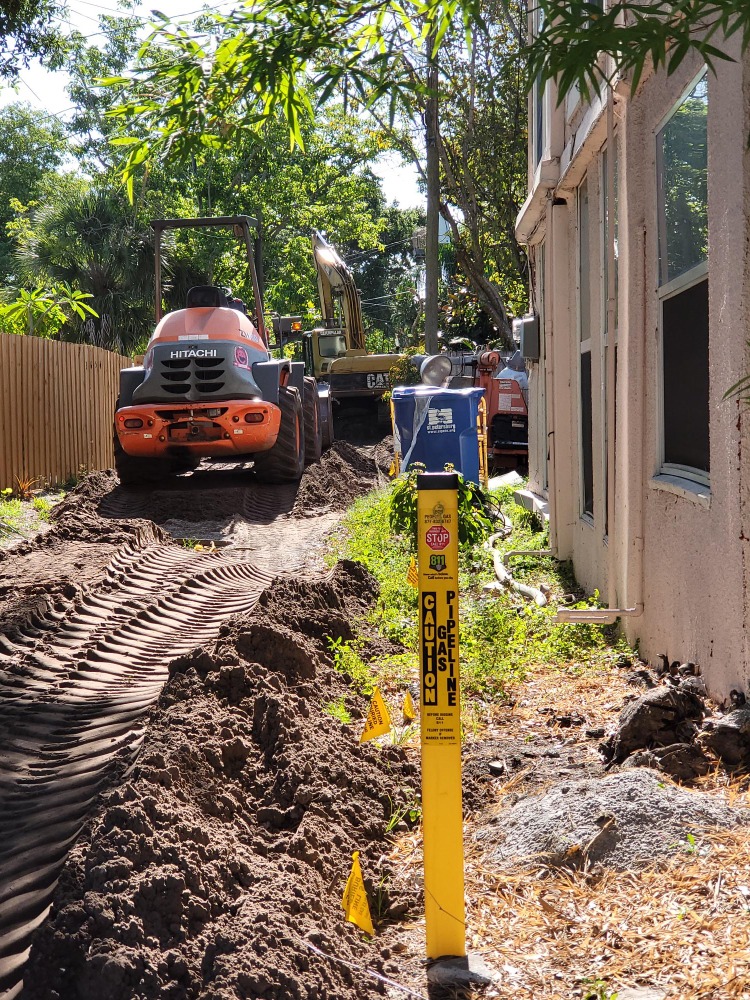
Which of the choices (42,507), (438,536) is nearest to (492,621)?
(438,536)

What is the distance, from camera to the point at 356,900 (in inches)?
126

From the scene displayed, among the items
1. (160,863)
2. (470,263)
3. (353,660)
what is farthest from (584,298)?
(470,263)

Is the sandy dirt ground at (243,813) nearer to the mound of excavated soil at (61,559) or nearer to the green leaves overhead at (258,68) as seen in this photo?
the mound of excavated soil at (61,559)

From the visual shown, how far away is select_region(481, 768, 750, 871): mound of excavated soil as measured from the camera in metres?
3.39

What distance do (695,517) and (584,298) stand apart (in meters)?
3.66

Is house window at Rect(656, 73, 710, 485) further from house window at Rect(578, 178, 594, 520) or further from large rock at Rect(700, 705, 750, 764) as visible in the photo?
house window at Rect(578, 178, 594, 520)

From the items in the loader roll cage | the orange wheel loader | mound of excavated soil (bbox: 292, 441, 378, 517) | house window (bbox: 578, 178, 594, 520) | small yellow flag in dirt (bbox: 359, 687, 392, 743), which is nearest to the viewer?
small yellow flag in dirt (bbox: 359, 687, 392, 743)

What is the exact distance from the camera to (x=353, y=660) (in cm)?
600

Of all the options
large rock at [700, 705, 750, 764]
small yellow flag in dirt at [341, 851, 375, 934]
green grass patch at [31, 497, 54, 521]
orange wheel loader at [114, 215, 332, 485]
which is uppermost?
orange wheel loader at [114, 215, 332, 485]

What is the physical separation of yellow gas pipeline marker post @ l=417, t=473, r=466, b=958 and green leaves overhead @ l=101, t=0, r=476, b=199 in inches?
73.4

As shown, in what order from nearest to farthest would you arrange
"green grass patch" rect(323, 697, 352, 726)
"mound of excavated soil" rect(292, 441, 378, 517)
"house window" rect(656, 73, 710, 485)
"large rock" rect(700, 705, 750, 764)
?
"large rock" rect(700, 705, 750, 764)
"house window" rect(656, 73, 710, 485)
"green grass patch" rect(323, 697, 352, 726)
"mound of excavated soil" rect(292, 441, 378, 517)

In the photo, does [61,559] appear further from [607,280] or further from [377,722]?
[377,722]

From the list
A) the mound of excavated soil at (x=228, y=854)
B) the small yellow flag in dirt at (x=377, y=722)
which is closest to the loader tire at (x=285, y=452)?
the mound of excavated soil at (x=228, y=854)

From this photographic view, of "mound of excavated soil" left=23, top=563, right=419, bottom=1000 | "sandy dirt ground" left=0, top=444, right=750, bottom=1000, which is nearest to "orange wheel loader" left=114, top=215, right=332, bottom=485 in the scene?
"sandy dirt ground" left=0, top=444, right=750, bottom=1000
